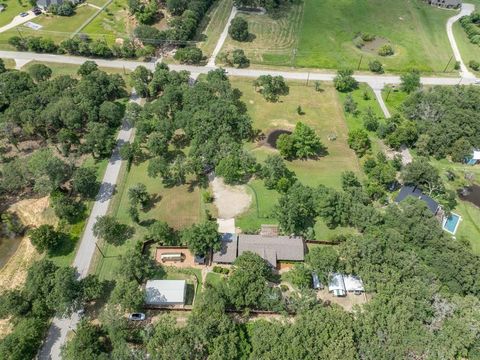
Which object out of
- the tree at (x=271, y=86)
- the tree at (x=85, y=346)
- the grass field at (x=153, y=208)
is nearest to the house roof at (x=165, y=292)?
the tree at (x=85, y=346)

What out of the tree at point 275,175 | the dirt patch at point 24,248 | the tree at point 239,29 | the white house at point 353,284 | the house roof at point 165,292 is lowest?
the dirt patch at point 24,248

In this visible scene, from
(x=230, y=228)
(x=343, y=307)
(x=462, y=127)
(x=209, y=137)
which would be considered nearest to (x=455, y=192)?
(x=462, y=127)

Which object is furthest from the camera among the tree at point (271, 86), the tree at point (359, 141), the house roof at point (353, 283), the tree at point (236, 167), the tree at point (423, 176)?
the tree at point (271, 86)

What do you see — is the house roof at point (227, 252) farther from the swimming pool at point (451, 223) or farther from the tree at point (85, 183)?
the swimming pool at point (451, 223)

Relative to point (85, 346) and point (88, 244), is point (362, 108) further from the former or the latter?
point (85, 346)

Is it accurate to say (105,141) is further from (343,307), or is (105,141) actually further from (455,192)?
(455,192)

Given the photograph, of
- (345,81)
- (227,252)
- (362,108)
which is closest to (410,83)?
(362,108)
